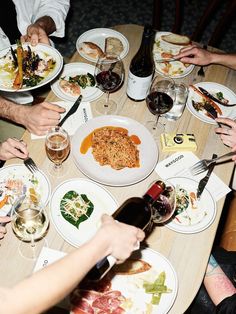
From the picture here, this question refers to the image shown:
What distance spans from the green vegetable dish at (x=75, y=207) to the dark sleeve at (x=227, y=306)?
2.14 ft

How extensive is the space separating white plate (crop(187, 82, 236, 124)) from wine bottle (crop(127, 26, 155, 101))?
0.25m

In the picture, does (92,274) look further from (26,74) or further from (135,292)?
(26,74)

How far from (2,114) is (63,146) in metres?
0.65

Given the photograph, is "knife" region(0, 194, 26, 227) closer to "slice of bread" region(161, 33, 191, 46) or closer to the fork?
the fork

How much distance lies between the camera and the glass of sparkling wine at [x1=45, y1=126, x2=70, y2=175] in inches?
58.4

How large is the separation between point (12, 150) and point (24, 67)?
0.54m

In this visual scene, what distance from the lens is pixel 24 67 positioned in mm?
1897

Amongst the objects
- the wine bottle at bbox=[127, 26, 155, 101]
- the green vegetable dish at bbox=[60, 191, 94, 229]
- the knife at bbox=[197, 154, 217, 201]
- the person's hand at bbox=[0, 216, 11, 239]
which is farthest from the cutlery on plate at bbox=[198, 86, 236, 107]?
the person's hand at bbox=[0, 216, 11, 239]

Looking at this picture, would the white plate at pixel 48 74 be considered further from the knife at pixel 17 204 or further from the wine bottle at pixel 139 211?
the wine bottle at pixel 139 211

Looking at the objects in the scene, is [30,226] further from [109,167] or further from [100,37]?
[100,37]

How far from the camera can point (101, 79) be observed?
1.79m

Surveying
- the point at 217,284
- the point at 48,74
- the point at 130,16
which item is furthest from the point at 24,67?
the point at 130,16

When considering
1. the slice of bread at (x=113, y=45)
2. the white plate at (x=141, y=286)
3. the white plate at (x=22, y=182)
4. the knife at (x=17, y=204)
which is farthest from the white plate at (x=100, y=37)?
the white plate at (x=141, y=286)

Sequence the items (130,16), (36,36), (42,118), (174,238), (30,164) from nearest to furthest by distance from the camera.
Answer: (174,238) → (30,164) → (42,118) → (36,36) → (130,16)
